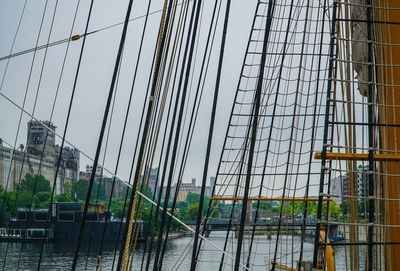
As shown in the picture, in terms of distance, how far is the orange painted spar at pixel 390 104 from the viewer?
13.7 ft

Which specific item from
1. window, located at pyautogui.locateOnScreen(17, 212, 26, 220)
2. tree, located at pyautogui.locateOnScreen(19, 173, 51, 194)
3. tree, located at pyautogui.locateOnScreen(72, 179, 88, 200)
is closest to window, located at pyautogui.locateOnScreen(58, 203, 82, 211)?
tree, located at pyautogui.locateOnScreen(19, 173, 51, 194)

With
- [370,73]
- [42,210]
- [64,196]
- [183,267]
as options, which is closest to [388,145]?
[370,73]

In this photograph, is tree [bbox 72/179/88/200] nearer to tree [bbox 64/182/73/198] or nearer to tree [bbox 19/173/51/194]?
tree [bbox 64/182/73/198]

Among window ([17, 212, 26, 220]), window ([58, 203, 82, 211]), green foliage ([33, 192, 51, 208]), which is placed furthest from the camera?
green foliage ([33, 192, 51, 208])

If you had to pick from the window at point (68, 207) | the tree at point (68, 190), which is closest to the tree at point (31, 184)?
the window at point (68, 207)

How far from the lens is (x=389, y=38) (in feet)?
14.9

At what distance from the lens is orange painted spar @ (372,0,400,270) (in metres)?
4.17

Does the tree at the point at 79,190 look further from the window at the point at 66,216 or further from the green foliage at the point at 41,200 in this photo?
the window at the point at 66,216

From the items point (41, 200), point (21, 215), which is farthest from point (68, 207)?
point (41, 200)

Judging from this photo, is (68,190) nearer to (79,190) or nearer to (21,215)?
(79,190)

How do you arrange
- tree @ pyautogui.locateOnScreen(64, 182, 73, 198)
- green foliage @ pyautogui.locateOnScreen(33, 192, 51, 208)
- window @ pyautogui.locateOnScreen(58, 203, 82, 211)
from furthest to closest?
tree @ pyautogui.locateOnScreen(64, 182, 73, 198) < green foliage @ pyautogui.locateOnScreen(33, 192, 51, 208) < window @ pyautogui.locateOnScreen(58, 203, 82, 211)

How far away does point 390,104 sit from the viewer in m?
4.52

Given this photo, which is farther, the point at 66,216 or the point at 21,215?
the point at 21,215

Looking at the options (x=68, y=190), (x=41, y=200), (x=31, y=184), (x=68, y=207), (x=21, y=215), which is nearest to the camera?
(x=31, y=184)
